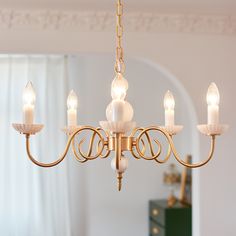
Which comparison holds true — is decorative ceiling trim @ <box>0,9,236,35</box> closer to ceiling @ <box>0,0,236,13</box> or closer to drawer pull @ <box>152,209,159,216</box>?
ceiling @ <box>0,0,236,13</box>

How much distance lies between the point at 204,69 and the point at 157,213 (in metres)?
1.81

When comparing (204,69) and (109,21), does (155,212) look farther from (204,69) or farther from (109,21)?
(109,21)

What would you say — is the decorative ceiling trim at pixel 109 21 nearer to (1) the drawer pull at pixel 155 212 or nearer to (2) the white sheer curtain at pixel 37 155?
(2) the white sheer curtain at pixel 37 155

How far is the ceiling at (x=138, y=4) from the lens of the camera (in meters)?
3.10

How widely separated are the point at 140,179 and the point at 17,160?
129 cm

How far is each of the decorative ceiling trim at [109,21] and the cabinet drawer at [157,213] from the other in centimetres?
191

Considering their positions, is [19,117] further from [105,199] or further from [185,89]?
[185,89]

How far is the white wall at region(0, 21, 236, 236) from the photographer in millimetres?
3314

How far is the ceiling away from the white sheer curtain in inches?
55.0

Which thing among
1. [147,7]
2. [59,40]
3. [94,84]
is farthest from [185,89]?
[94,84]

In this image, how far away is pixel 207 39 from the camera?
345cm

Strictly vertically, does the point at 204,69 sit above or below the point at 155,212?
above

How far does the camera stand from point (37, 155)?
4.48 meters

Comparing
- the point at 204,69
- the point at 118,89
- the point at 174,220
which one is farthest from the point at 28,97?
the point at 174,220
